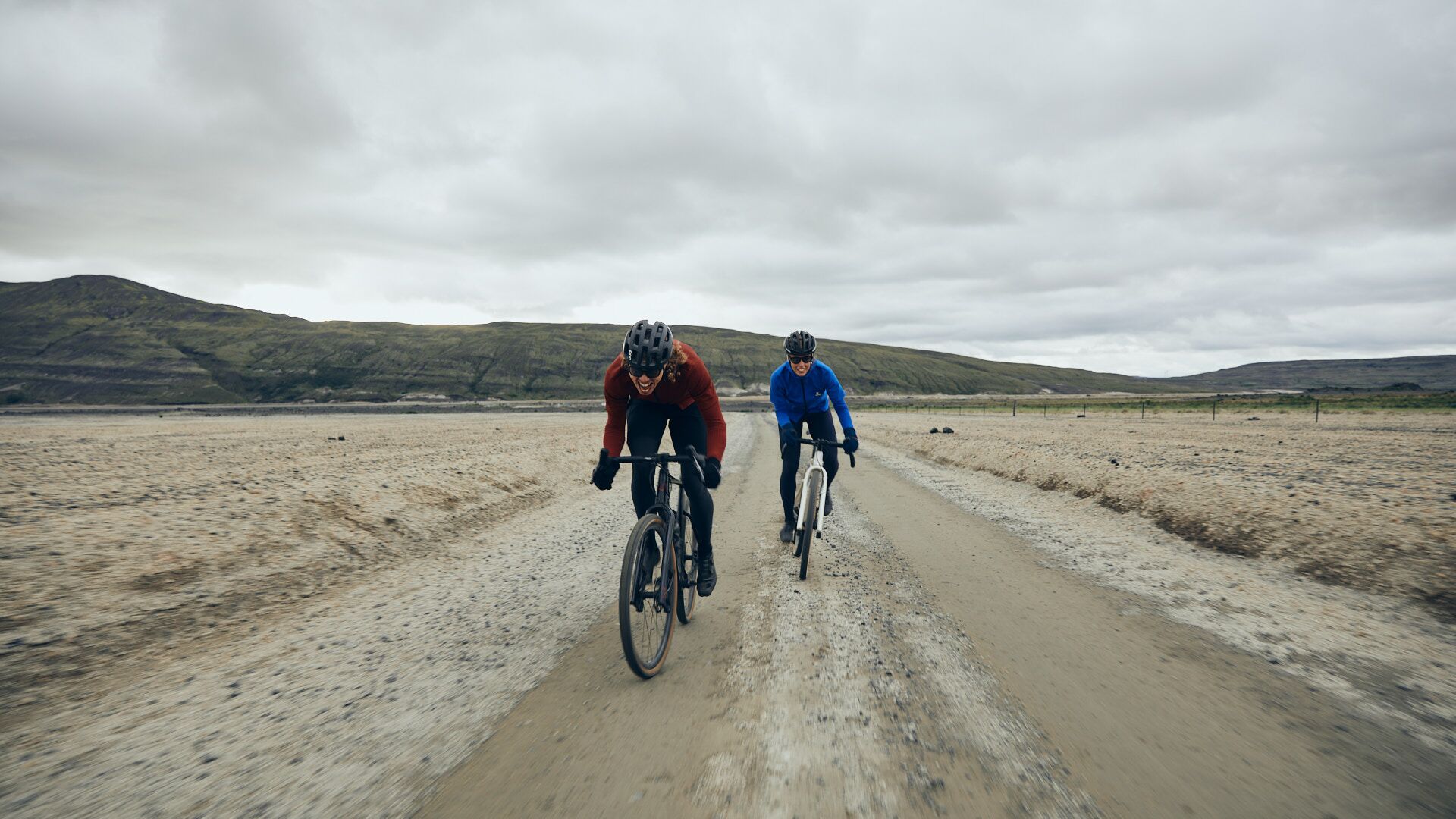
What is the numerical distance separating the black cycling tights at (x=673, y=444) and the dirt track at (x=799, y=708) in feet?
3.42

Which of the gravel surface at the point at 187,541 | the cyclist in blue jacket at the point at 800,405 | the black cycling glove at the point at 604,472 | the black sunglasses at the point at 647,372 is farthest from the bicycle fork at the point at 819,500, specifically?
the gravel surface at the point at 187,541

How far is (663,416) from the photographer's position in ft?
17.4

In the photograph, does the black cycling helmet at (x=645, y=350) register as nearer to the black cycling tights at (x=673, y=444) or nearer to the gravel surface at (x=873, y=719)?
the black cycling tights at (x=673, y=444)

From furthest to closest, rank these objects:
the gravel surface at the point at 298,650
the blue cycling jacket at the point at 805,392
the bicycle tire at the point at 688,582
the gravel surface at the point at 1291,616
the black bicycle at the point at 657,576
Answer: the blue cycling jacket at the point at 805,392, the bicycle tire at the point at 688,582, the black bicycle at the point at 657,576, the gravel surface at the point at 1291,616, the gravel surface at the point at 298,650

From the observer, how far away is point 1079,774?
2977 millimetres

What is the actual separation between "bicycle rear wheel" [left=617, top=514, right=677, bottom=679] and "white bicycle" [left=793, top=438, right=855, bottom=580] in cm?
222

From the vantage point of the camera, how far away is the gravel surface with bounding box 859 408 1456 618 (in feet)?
21.0

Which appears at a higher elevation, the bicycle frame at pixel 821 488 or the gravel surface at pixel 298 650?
the bicycle frame at pixel 821 488

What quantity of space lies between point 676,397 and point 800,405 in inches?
122

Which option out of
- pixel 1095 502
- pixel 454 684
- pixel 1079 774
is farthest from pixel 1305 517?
pixel 454 684

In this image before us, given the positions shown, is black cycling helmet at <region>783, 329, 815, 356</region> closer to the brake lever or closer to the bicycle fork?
A: the bicycle fork

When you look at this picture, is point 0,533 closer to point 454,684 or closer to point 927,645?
point 454,684

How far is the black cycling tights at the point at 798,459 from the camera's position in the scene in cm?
775

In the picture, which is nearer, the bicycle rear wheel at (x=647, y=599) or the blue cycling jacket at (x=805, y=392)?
the bicycle rear wheel at (x=647, y=599)
